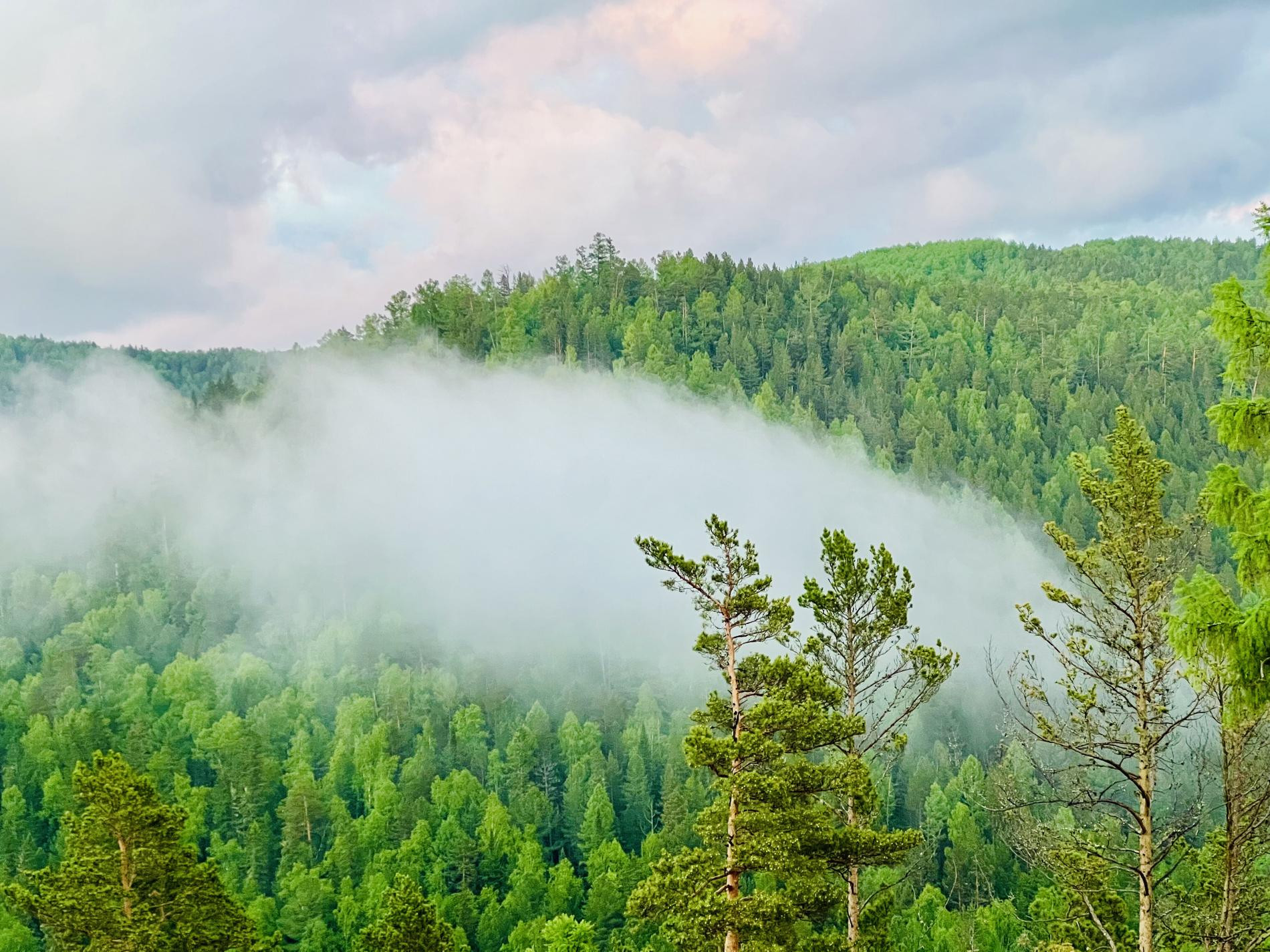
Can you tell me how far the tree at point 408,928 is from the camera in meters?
27.3

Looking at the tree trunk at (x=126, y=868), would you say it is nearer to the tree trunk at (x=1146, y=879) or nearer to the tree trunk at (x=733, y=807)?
the tree trunk at (x=733, y=807)

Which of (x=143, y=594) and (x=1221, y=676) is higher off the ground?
(x=1221, y=676)

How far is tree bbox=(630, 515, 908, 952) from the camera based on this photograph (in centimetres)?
1545

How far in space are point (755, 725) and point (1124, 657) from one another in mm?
5478

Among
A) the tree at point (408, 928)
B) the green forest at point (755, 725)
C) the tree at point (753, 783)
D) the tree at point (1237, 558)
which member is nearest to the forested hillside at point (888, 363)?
the green forest at point (755, 725)

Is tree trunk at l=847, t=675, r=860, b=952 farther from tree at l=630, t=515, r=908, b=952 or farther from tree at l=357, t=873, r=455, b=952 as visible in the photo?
tree at l=357, t=873, r=455, b=952

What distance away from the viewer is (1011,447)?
539 ft

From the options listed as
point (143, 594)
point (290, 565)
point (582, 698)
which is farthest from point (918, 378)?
point (143, 594)

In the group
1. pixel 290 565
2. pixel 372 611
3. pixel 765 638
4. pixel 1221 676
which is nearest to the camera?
pixel 1221 676

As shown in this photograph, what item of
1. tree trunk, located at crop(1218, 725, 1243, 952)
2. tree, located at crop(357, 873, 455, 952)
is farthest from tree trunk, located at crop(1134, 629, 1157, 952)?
tree, located at crop(357, 873, 455, 952)

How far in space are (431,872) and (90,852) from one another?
59.7 metres

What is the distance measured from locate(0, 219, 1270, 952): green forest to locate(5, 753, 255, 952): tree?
8 cm

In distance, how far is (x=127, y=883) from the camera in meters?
19.0

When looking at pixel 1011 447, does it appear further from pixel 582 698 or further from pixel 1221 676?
pixel 1221 676
